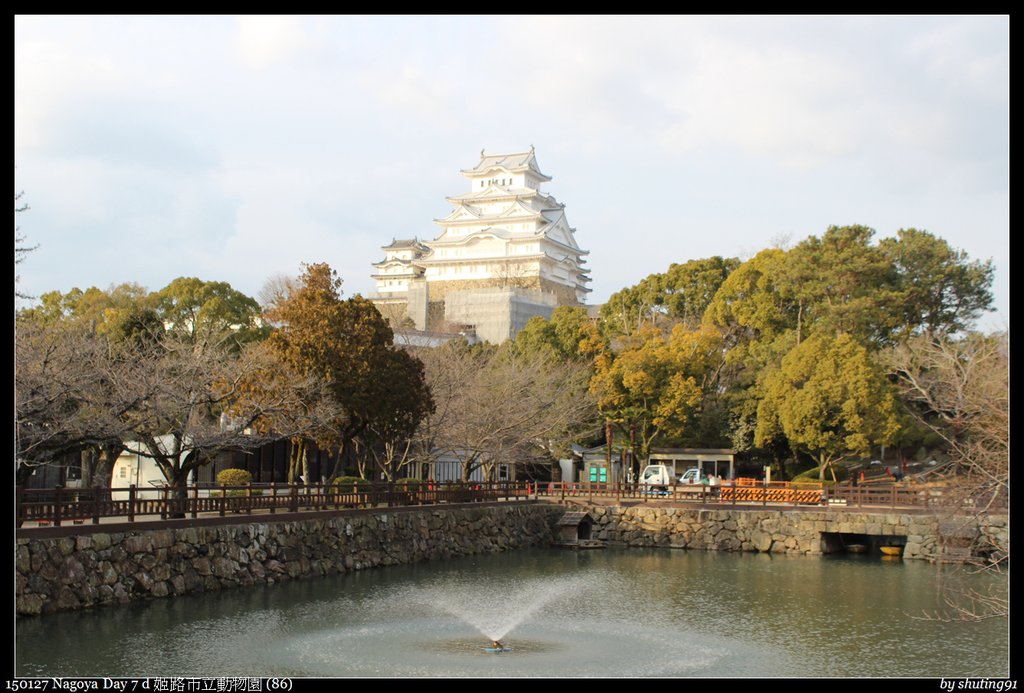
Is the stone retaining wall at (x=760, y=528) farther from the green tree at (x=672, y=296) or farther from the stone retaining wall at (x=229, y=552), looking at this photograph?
the green tree at (x=672, y=296)

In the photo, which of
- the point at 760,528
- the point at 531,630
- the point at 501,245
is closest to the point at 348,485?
Answer: the point at 531,630

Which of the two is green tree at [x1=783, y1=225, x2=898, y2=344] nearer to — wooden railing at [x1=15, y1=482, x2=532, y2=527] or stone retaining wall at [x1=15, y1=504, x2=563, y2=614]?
wooden railing at [x1=15, y1=482, x2=532, y2=527]

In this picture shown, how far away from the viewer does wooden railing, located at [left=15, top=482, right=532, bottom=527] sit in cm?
1902

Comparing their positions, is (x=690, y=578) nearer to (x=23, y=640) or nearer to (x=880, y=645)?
(x=880, y=645)

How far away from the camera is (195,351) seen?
1072 inches

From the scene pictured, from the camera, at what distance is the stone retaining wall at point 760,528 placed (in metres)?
30.5

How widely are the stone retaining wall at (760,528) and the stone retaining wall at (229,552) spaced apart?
429cm

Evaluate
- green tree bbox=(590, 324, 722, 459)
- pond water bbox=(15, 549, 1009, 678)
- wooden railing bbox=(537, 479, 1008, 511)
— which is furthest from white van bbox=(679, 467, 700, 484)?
pond water bbox=(15, 549, 1009, 678)

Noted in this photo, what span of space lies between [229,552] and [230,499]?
1272 millimetres

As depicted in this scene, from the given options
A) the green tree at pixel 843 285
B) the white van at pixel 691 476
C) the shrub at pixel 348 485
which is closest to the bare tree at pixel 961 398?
the green tree at pixel 843 285

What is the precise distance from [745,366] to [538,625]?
81.7 feet

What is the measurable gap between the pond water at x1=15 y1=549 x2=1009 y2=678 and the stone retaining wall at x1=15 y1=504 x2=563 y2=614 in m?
0.44
